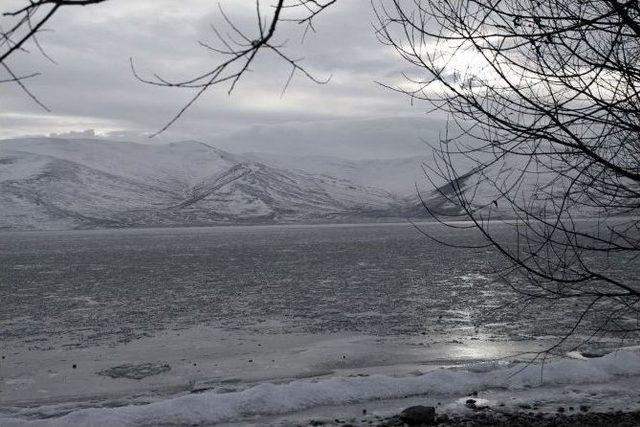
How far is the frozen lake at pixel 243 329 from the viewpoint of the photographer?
16688 mm

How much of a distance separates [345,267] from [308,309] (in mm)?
23694

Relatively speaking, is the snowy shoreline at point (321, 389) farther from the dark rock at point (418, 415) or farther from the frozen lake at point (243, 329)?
the dark rock at point (418, 415)

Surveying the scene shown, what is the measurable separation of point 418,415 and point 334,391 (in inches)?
108

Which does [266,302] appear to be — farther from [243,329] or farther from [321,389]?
[321,389]

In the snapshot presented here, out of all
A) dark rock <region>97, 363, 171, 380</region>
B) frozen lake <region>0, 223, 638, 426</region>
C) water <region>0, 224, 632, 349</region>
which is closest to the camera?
frozen lake <region>0, 223, 638, 426</region>

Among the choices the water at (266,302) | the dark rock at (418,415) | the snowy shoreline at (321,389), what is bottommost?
the water at (266,302)

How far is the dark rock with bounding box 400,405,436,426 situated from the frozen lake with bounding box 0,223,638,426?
3.65 meters

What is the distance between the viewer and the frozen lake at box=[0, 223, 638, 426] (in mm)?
16688

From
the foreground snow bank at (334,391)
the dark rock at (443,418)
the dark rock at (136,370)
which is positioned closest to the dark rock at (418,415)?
the dark rock at (443,418)

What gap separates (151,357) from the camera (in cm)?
1958

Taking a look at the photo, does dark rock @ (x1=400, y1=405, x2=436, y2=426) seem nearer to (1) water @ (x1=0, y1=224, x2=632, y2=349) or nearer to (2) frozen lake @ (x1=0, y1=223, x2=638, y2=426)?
(1) water @ (x1=0, y1=224, x2=632, y2=349)

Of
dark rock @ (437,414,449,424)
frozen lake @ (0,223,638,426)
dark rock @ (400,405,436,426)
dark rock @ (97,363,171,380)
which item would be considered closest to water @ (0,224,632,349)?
frozen lake @ (0,223,638,426)

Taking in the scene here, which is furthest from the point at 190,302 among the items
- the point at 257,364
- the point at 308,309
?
the point at 257,364

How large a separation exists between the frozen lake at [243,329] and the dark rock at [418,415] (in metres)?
3.65
